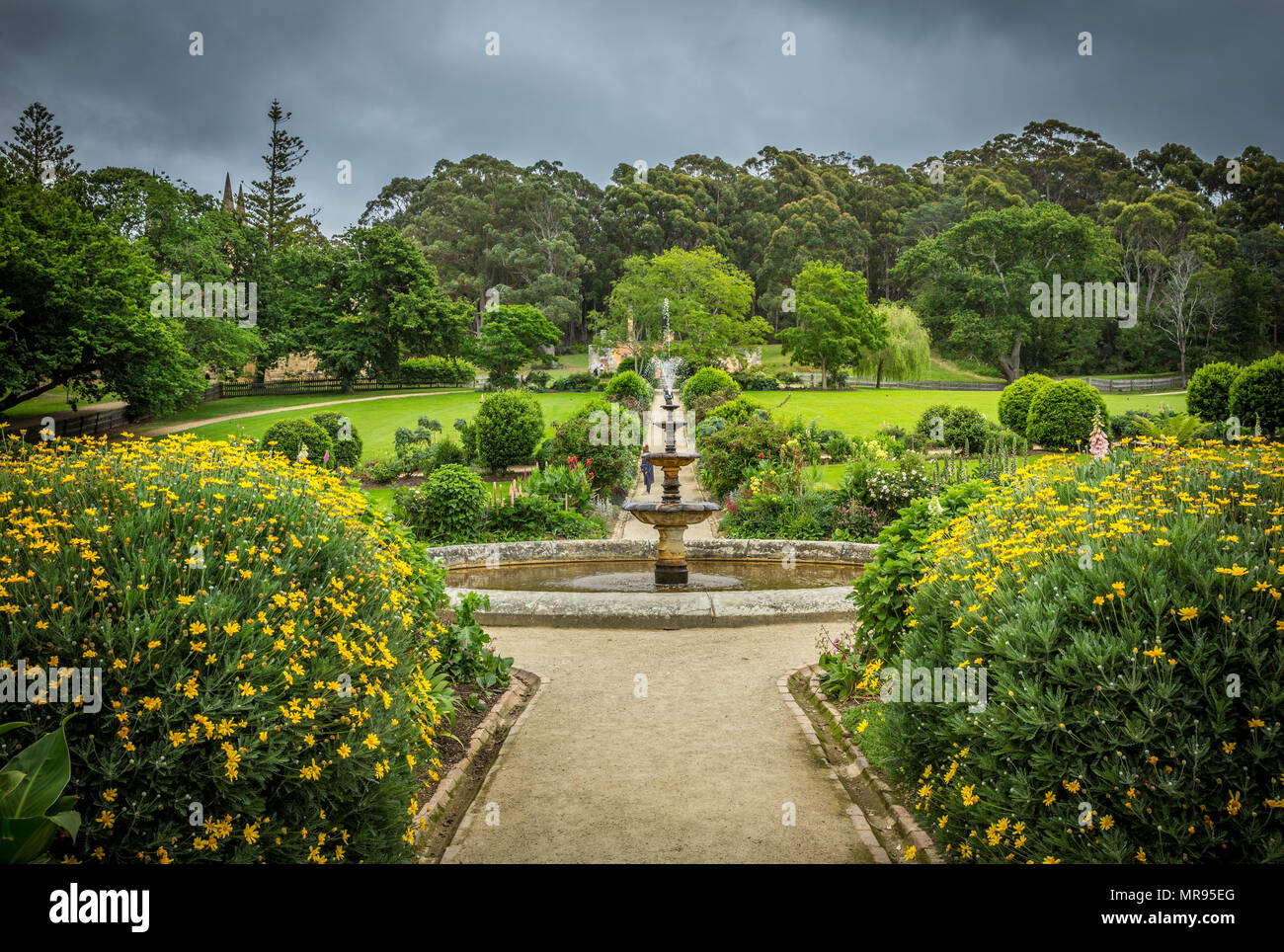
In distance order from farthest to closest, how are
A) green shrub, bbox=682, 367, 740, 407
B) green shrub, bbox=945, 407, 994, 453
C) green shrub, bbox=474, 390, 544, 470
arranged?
1. green shrub, bbox=682, 367, 740, 407
2. green shrub, bbox=945, 407, 994, 453
3. green shrub, bbox=474, 390, 544, 470

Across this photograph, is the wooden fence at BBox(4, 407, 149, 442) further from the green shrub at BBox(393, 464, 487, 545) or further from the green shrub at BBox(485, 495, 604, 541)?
the green shrub at BBox(485, 495, 604, 541)

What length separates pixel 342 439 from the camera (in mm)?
20906

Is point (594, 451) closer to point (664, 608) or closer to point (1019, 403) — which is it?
point (664, 608)

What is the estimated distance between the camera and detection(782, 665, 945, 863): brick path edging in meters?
3.79

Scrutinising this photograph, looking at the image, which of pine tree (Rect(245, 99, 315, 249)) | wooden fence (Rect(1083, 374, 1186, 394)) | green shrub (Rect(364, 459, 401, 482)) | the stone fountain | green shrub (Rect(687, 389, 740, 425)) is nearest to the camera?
the stone fountain

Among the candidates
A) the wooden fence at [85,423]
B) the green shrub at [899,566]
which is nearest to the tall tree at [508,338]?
the wooden fence at [85,423]

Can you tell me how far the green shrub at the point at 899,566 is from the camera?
199 inches

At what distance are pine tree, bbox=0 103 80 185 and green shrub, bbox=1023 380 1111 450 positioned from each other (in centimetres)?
3803

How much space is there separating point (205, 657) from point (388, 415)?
31898 mm

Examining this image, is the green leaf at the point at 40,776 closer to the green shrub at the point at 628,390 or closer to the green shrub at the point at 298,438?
the green shrub at the point at 298,438

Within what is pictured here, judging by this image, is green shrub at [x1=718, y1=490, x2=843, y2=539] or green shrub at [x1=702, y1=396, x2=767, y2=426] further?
green shrub at [x1=702, y1=396, x2=767, y2=426]

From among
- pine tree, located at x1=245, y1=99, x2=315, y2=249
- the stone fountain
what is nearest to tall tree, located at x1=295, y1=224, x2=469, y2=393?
pine tree, located at x1=245, y1=99, x2=315, y2=249

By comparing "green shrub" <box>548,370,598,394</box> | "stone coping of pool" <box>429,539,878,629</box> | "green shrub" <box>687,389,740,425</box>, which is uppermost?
"green shrub" <box>548,370,598,394</box>

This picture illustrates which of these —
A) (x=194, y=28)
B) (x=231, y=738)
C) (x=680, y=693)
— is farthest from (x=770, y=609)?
(x=194, y=28)
